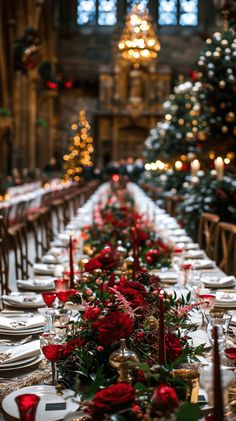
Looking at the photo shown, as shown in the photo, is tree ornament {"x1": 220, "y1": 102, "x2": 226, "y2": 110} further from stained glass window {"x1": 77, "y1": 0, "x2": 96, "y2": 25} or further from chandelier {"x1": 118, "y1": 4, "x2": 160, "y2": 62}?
stained glass window {"x1": 77, "y1": 0, "x2": 96, "y2": 25}

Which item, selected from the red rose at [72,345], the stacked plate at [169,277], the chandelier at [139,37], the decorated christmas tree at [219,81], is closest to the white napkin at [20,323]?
the red rose at [72,345]

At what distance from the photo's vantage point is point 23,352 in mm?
2396

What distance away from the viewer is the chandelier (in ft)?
30.4

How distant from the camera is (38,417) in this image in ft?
5.92

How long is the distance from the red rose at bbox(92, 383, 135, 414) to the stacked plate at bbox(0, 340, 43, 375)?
88cm

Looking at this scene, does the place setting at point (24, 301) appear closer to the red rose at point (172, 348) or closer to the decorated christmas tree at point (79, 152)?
the red rose at point (172, 348)

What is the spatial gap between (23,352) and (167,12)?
27.4 metres

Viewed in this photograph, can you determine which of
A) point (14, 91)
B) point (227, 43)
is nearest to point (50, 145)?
point (14, 91)

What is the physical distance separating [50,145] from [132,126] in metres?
3.44

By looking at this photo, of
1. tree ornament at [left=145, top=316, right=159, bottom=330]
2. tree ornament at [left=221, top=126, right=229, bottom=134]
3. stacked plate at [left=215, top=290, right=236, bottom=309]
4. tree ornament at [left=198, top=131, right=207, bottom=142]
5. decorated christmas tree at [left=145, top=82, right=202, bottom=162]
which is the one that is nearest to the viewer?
tree ornament at [left=145, top=316, right=159, bottom=330]

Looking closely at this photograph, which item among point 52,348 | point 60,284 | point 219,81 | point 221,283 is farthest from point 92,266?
point 219,81

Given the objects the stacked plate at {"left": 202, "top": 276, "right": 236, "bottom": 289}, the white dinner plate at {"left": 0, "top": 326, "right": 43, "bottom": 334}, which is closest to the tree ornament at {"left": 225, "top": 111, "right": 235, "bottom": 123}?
the stacked plate at {"left": 202, "top": 276, "right": 236, "bottom": 289}

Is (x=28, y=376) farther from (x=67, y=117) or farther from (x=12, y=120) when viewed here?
(x=67, y=117)

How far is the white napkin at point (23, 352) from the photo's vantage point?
235cm
